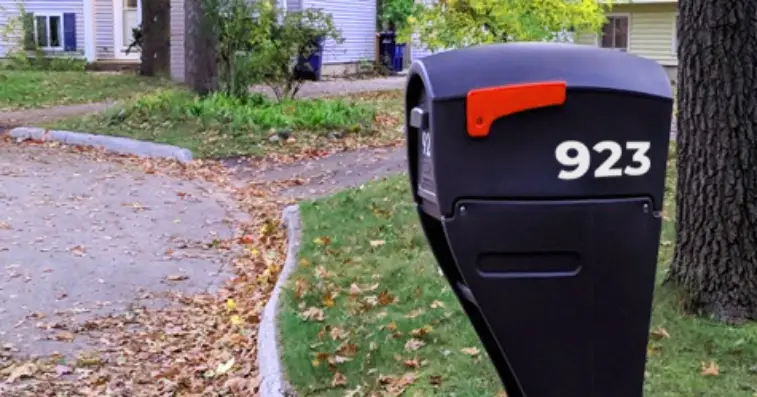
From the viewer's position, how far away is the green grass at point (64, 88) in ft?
67.0

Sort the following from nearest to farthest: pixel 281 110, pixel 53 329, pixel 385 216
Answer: pixel 53 329 < pixel 385 216 < pixel 281 110

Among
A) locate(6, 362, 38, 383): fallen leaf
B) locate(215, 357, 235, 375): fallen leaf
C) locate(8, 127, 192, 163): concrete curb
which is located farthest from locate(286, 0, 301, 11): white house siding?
locate(6, 362, 38, 383): fallen leaf

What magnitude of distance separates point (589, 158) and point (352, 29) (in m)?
29.1

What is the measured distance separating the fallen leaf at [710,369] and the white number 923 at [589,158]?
248 centimetres

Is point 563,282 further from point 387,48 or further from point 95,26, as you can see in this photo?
point 95,26

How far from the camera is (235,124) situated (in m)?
14.8

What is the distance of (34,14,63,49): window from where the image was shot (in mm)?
30562

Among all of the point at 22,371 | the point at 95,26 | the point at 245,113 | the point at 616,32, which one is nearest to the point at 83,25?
the point at 95,26

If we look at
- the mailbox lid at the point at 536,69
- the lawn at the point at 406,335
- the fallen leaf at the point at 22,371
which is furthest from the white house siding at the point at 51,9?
the mailbox lid at the point at 536,69

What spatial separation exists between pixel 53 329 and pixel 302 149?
786 centimetres

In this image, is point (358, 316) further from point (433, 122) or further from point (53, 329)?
point (433, 122)

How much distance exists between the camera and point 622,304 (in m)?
2.37

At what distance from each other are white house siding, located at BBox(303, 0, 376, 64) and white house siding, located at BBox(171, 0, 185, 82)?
380cm

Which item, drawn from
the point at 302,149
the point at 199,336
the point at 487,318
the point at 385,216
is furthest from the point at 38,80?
the point at 487,318
